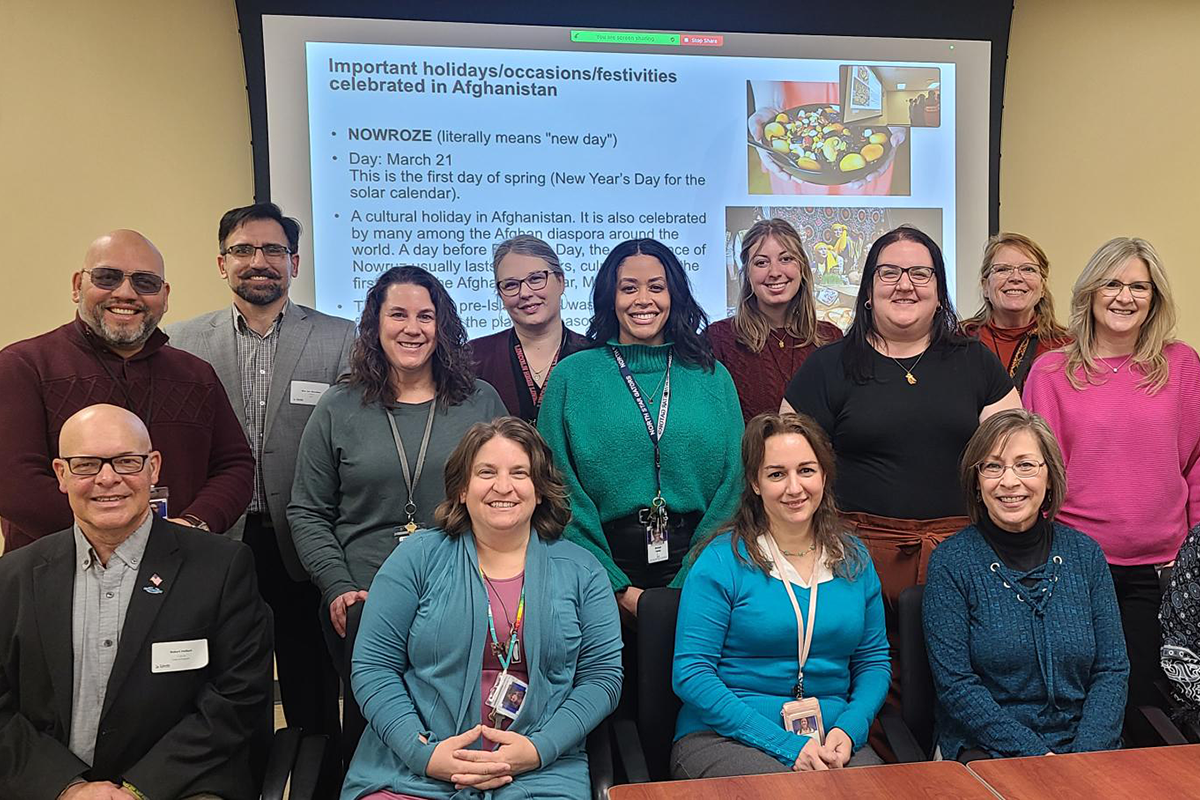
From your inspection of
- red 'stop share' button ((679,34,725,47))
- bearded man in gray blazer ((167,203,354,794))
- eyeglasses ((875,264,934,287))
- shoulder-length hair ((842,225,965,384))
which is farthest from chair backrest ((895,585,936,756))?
red 'stop share' button ((679,34,725,47))

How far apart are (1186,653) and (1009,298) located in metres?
1.43

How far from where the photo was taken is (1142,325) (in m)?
2.69

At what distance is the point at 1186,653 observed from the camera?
222cm

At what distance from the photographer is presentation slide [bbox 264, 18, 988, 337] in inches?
158

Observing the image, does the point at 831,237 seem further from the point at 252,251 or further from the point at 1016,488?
the point at 252,251

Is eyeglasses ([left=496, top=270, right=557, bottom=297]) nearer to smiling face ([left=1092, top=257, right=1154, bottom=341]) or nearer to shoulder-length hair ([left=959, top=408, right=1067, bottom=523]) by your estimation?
shoulder-length hair ([left=959, top=408, right=1067, bottom=523])

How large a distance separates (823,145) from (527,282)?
6.16 feet

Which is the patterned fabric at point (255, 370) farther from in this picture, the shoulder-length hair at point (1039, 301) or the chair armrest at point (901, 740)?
the shoulder-length hair at point (1039, 301)

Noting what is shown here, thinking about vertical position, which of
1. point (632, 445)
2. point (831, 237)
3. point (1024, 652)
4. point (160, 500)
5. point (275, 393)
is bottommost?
point (1024, 652)

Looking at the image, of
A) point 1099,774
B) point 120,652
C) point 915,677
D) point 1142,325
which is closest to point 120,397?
point 120,652

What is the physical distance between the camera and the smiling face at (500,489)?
211cm

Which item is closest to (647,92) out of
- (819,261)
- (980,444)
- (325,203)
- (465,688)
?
(819,261)

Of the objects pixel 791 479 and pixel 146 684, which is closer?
pixel 146 684

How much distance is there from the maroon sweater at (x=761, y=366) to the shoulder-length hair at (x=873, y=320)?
439 millimetres
